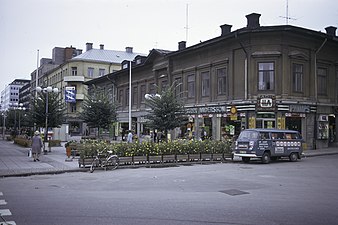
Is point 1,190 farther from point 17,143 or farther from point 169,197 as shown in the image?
point 17,143

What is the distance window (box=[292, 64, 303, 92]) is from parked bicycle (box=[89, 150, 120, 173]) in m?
18.5

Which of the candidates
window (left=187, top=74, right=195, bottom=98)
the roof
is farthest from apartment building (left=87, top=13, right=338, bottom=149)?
the roof

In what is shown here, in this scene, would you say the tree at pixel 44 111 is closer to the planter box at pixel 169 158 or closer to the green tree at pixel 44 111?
the green tree at pixel 44 111

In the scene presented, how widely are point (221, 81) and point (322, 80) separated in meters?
9.06

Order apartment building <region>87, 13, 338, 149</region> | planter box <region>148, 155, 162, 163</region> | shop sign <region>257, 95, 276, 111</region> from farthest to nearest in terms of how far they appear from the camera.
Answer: apartment building <region>87, 13, 338, 149</region>, shop sign <region>257, 95, 276, 111</region>, planter box <region>148, 155, 162, 163</region>

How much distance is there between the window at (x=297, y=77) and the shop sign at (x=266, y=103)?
286 centimetres

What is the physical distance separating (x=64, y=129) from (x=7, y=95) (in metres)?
140

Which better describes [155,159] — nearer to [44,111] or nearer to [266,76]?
[266,76]

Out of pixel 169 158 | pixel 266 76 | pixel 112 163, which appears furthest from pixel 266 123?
pixel 112 163

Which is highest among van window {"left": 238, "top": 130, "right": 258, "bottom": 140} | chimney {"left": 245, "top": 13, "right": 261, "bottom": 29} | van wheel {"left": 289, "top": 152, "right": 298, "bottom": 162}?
chimney {"left": 245, "top": 13, "right": 261, "bottom": 29}

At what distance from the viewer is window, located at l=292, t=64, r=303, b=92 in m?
30.9

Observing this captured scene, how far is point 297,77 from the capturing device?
1226 inches

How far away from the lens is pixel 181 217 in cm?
809

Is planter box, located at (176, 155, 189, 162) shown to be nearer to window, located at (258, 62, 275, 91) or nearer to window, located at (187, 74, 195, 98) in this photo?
window, located at (258, 62, 275, 91)
